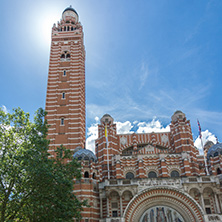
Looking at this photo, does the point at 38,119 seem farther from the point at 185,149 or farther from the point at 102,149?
the point at 185,149

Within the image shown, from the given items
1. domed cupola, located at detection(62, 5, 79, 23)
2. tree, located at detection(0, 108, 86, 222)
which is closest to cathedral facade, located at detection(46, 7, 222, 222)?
domed cupola, located at detection(62, 5, 79, 23)

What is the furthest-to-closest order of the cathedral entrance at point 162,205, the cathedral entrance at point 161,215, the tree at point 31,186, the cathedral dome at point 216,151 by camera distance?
1. the cathedral dome at point 216,151
2. the cathedral entrance at point 161,215
3. the cathedral entrance at point 162,205
4. the tree at point 31,186

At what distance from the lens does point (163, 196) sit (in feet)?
114

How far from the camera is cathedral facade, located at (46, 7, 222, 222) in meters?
34.2

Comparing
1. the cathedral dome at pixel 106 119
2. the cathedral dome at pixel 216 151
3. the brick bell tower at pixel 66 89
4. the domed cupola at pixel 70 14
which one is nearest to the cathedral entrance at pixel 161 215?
the cathedral dome at pixel 216 151

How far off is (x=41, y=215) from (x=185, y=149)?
87.5 feet

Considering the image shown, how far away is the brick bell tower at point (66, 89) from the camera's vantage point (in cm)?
4359

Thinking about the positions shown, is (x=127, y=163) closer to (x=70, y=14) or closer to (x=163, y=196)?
(x=163, y=196)

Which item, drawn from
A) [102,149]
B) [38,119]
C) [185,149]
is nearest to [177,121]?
[185,149]

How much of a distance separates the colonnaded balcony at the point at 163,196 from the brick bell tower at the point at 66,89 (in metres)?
11.5

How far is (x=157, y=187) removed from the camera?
1351 inches

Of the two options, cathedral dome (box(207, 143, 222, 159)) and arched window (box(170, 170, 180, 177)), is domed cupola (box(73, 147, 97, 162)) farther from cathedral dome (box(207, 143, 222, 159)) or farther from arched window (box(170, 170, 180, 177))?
cathedral dome (box(207, 143, 222, 159))

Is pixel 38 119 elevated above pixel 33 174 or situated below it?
above

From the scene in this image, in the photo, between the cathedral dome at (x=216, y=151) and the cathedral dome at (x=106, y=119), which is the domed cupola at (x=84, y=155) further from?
the cathedral dome at (x=216, y=151)
